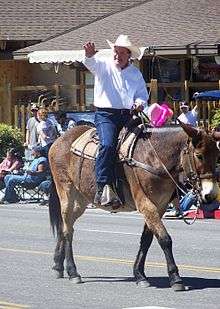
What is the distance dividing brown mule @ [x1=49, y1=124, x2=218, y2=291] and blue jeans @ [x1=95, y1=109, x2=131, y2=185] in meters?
0.17

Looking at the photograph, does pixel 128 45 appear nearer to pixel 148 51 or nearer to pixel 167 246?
pixel 167 246

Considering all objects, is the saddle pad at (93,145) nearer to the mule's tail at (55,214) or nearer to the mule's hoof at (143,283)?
the mule's tail at (55,214)

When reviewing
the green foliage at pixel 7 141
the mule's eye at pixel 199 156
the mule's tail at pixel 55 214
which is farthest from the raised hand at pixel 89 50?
the green foliage at pixel 7 141

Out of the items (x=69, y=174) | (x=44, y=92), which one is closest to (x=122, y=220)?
(x=69, y=174)

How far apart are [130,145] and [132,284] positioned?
151 centimetres

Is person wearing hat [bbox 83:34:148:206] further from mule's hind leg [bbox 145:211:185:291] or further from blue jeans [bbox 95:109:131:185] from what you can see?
mule's hind leg [bbox 145:211:185:291]

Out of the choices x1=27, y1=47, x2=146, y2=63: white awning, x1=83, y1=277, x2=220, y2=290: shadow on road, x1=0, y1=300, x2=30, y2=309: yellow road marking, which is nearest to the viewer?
x1=0, y1=300, x2=30, y2=309: yellow road marking

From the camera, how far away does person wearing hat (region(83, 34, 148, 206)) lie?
12.0 m

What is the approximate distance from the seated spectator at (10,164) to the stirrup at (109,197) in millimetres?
13605

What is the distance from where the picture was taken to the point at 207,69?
31.1 m

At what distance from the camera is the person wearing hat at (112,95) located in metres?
12.0

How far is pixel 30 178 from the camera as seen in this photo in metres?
24.6

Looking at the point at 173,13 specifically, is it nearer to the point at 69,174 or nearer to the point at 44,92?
the point at 44,92

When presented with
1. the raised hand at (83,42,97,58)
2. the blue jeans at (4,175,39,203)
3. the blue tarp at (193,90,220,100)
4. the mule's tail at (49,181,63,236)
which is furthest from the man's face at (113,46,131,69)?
the blue tarp at (193,90,220,100)
